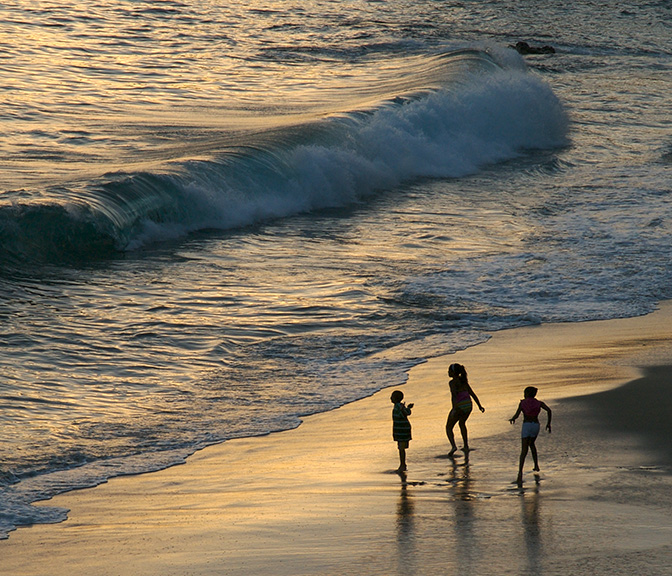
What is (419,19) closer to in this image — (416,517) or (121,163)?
(121,163)

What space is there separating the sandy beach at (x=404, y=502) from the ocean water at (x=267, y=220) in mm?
496

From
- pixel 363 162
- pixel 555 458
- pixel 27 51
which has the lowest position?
pixel 555 458

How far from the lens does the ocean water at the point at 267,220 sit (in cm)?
1001

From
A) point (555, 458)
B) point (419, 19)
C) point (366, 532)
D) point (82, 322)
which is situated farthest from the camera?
point (419, 19)

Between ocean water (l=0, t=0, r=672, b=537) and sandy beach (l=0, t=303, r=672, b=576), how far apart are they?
19.5 inches

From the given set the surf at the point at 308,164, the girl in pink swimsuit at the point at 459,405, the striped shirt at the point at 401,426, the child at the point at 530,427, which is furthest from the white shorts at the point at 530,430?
the surf at the point at 308,164

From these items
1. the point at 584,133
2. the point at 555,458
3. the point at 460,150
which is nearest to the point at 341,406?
the point at 555,458

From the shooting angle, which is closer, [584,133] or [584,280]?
[584,280]

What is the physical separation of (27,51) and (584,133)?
16.6 meters

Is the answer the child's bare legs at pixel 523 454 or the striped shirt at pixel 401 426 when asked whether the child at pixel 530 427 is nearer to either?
the child's bare legs at pixel 523 454

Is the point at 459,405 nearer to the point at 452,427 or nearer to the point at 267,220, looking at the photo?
the point at 452,427

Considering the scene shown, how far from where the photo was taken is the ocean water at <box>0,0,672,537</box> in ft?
32.8

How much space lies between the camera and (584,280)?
1459 cm

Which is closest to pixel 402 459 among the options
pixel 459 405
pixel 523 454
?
pixel 459 405
